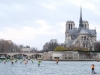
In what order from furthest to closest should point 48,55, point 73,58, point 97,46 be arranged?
point 97,46
point 48,55
point 73,58

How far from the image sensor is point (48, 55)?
165250 millimetres

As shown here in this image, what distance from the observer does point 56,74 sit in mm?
64500

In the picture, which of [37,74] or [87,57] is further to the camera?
[87,57]

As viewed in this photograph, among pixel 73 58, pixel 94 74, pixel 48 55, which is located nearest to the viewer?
pixel 94 74

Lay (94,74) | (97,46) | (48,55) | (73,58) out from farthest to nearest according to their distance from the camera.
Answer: (97,46) < (48,55) < (73,58) < (94,74)

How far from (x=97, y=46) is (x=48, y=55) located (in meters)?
32.0

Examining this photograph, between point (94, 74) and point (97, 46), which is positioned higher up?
point (97, 46)

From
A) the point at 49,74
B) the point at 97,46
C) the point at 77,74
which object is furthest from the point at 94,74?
the point at 97,46

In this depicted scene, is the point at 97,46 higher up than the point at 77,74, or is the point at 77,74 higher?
the point at 97,46

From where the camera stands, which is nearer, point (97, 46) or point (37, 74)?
point (37, 74)

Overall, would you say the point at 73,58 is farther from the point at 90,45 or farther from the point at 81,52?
the point at 90,45

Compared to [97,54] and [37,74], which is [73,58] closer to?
[97,54]

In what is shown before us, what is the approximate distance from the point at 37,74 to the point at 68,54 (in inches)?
3580

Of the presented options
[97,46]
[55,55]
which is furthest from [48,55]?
[97,46]
